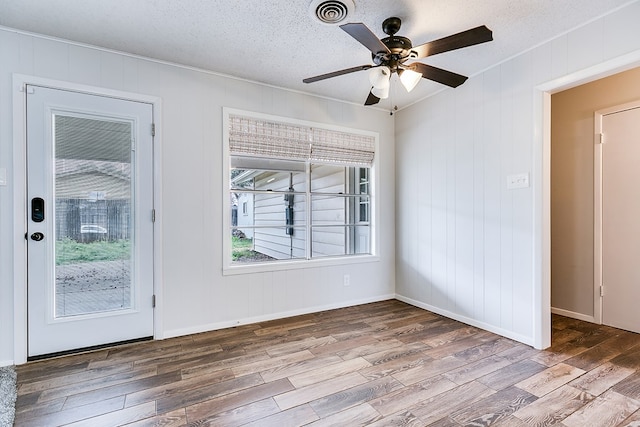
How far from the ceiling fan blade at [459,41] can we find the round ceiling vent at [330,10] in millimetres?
530

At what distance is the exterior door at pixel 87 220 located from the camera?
2480 millimetres

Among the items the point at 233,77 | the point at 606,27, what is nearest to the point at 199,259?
the point at 233,77

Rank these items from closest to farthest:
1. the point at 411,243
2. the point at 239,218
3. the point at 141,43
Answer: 1. the point at 141,43
2. the point at 239,218
3. the point at 411,243

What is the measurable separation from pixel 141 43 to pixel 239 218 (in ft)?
5.79

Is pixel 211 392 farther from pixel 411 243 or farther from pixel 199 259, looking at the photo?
pixel 411 243

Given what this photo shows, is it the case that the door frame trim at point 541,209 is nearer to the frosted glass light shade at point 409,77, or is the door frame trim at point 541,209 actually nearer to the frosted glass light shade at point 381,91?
the frosted glass light shade at point 409,77

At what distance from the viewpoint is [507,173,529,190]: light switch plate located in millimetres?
2742

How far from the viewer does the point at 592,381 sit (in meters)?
2.13

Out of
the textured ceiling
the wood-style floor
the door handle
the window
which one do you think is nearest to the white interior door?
the wood-style floor

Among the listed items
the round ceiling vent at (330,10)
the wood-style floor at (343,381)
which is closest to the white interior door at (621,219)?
the wood-style floor at (343,381)

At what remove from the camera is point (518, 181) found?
280 cm

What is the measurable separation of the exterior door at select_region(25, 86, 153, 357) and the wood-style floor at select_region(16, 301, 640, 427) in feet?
0.88

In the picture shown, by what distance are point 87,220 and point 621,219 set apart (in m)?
4.83

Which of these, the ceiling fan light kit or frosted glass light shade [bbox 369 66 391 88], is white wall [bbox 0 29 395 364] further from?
the ceiling fan light kit
